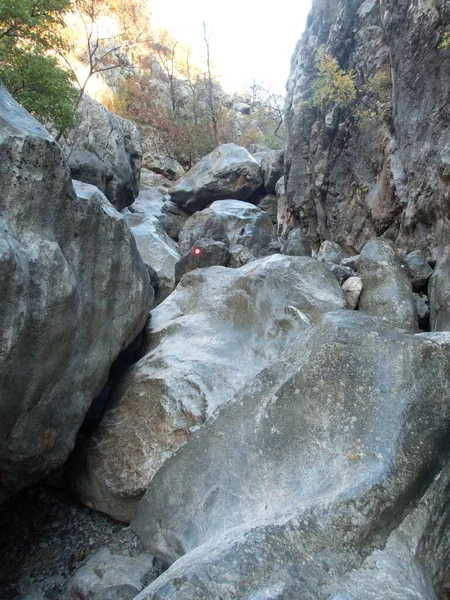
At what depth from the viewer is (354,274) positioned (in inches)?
318

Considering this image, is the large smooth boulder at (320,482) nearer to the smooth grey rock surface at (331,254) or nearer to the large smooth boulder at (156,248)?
the smooth grey rock surface at (331,254)

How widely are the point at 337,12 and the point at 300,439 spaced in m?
12.0

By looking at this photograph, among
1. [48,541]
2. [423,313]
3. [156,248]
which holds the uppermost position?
[156,248]

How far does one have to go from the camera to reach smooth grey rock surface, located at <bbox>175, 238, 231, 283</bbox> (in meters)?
10.2

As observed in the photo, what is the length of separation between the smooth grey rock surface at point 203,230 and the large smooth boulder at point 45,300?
869cm

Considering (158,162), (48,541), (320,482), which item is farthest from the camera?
(158,162)

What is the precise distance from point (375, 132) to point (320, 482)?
8343mm

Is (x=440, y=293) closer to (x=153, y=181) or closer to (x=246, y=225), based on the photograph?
(x=246, y=225)

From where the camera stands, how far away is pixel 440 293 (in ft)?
21.3

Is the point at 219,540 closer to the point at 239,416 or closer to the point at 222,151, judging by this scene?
the point at 239,416

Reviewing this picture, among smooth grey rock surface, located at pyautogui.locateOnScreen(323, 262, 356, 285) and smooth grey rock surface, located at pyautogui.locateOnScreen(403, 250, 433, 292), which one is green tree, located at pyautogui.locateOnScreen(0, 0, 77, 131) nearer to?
smooth grey rock surface, located at pyautogui.locateOnScreen(323, 262, 356, 285)

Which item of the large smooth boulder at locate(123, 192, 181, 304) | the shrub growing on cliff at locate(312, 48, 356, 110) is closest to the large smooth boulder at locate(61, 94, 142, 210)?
the large smooth boulder at locate(123, 192, 181, 304)

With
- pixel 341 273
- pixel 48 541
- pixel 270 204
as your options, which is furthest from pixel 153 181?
pixel 48 541

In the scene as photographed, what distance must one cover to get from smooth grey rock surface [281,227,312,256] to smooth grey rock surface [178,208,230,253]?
212cm
